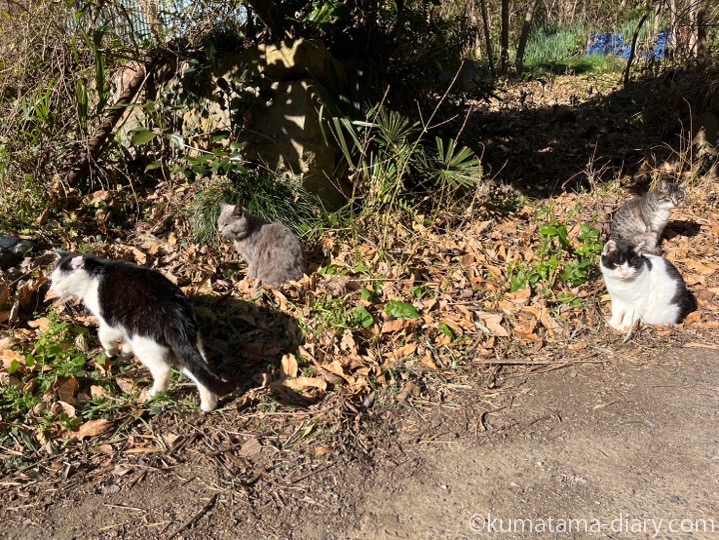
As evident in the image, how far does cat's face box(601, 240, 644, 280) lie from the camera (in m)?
3.56

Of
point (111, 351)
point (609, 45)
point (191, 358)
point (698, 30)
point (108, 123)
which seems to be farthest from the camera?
point (609, 45)

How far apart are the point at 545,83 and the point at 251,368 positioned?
7722 millimetres

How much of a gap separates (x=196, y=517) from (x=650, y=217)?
4195mm

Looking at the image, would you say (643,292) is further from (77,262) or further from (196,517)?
(77,262)

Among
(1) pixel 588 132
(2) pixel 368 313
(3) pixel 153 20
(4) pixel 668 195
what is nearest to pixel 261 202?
(2) pixel 368 313

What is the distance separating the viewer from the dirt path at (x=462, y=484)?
2348 millimetres

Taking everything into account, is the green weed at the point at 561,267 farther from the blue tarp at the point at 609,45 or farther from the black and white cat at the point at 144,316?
the blue tarp at the point at 609,45

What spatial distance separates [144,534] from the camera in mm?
2346

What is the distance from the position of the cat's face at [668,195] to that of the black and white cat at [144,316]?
12.7 feet

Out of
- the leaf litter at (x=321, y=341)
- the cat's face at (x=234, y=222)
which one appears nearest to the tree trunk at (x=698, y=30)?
the leaf litter at (x=321, y=341)

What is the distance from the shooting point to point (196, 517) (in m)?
2.41

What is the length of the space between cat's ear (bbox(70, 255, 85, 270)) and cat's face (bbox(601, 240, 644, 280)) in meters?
3.27

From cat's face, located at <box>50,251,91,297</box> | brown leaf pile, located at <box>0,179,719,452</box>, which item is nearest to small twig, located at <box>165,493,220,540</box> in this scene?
brown leaf pile, located at <box>0,179,719,452</box>

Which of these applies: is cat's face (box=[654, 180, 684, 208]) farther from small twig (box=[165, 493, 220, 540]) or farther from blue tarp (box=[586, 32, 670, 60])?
blue tarp (box=[586, 32, 670, 60])
